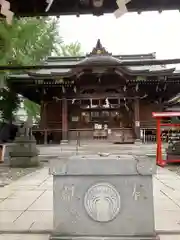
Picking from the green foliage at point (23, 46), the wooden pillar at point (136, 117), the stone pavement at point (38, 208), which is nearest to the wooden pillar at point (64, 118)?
the green foliage at point (23, 46)

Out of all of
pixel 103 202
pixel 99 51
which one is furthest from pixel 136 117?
pixel 103 202

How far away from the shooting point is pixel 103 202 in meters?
2.89

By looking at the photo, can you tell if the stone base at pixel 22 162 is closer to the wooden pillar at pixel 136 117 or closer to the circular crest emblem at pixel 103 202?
the circular crest emblem at pixel 103 202

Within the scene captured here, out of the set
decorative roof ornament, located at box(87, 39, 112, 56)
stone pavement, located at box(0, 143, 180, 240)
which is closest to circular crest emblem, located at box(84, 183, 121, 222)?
stone pavement, located at box(0, 143, 180, 240)

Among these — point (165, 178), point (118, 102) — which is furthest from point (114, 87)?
point (165, 178)

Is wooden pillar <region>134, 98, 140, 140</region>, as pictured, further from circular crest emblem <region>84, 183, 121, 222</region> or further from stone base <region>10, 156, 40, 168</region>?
circular crest emblem <region>84, 183, 121, 222</region>

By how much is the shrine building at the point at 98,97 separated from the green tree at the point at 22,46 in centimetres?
Answer: 138

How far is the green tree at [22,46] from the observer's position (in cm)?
1483

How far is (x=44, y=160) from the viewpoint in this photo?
1206 cm

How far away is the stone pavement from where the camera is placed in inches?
136

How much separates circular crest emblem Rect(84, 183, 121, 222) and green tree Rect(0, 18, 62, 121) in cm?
1135

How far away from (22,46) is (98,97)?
5.80 m

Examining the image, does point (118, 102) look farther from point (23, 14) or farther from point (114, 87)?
point (23, 14)

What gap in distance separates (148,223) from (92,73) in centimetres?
1722
